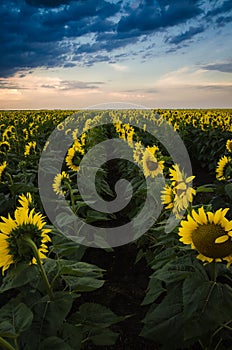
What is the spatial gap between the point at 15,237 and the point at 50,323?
1.43 feet

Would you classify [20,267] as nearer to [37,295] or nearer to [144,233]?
[37,295]

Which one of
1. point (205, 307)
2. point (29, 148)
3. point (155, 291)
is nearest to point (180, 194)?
point (155, 291)

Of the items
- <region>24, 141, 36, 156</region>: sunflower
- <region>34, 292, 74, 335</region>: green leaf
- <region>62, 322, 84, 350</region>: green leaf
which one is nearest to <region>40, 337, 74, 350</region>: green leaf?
<region>34, 292, 74, 335</region>: green leaf

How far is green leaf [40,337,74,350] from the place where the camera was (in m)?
1.72

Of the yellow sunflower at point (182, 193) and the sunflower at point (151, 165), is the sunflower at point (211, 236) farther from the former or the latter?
the sunflower at point (151, 165)

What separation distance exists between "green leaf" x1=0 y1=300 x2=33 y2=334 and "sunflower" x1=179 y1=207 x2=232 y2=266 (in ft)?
2.77

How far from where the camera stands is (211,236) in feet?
6.12

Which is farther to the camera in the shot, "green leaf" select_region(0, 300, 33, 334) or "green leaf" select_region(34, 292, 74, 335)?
"green leaf" select_region(34, 292, 74, 335)

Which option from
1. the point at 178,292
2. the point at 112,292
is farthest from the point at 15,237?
the point at 112,292

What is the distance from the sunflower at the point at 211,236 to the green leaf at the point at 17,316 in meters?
0.84

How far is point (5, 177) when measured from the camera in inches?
188

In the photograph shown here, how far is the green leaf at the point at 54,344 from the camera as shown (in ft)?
5.65

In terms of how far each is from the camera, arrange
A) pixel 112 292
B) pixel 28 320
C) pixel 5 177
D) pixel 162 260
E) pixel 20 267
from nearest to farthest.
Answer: pixel 28 320
pixel 20 267
pixel 162 260
pixel 112 292
pixel 5 177

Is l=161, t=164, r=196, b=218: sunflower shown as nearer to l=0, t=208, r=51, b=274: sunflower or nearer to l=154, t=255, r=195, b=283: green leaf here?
l=154, t=255, r=195, b=283: green leaf
